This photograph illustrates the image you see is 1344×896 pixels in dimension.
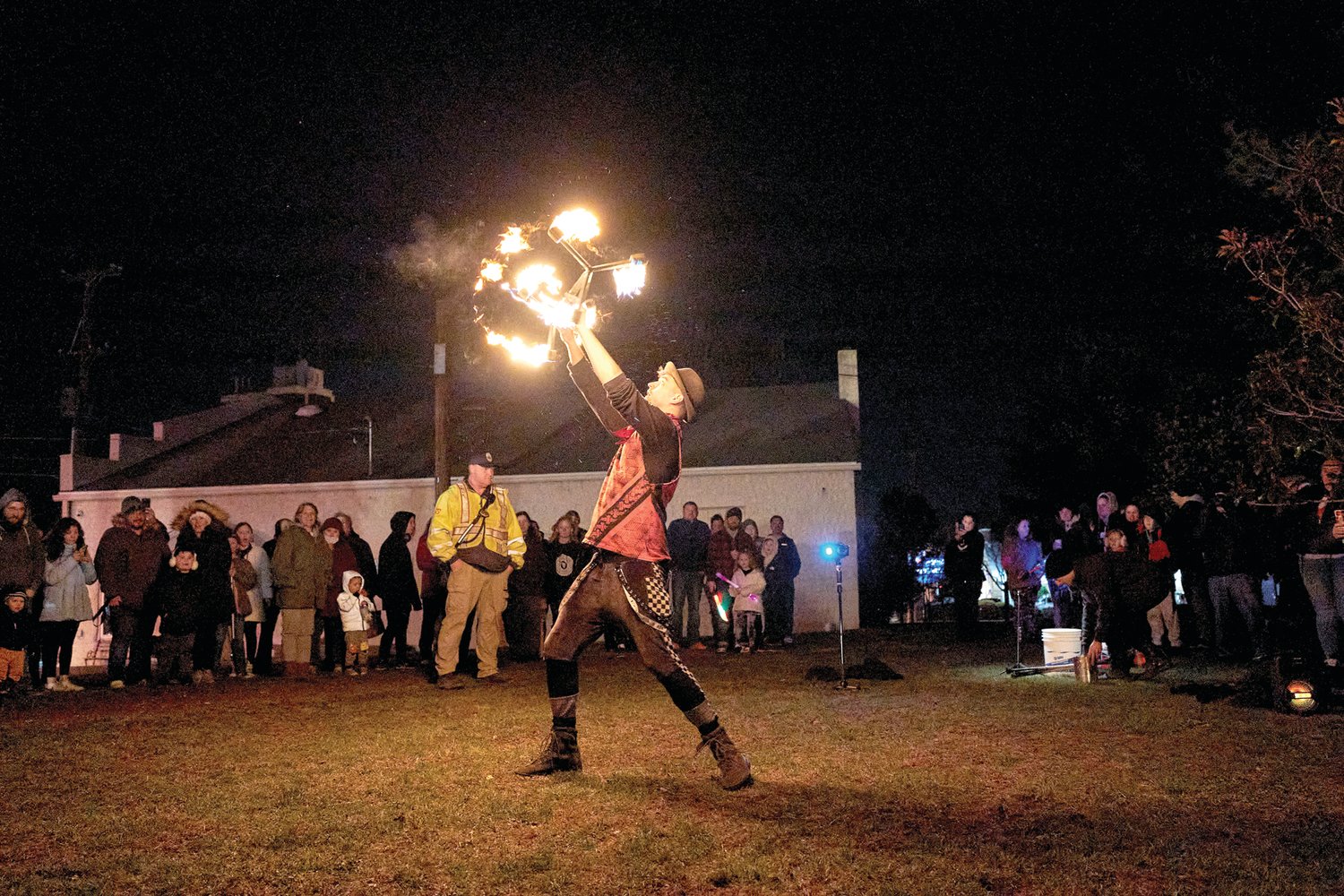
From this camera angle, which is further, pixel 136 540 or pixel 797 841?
pixel 136 540

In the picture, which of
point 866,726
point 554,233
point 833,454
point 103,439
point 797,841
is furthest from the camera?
point 103,439

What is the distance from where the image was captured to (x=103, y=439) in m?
38.5

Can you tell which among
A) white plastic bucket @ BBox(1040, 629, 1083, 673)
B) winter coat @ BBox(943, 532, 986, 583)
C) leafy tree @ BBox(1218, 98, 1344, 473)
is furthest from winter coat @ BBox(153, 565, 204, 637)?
leafy tree @ BBox(1218, 98, 1344, 473)

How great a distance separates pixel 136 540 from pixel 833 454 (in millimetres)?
12543

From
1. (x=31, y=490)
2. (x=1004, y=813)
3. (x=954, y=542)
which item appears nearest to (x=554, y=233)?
(x=1004, y=813)

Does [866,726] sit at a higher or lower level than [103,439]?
lower

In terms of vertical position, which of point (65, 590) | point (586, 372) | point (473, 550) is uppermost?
point (586, 372)

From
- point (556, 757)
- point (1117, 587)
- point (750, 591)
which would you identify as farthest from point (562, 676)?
point (750, 591)

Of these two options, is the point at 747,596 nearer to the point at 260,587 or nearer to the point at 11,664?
the point at 260,587

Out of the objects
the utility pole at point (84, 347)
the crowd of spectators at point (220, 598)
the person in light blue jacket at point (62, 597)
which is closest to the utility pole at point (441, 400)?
the crowd of spectators at point (220, 598)

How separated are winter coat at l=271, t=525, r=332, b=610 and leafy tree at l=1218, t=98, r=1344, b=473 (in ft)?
32.5

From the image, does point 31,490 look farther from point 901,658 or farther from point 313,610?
point 901,658

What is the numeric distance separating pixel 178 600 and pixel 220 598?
1.45 feet

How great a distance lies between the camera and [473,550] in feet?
33.6
